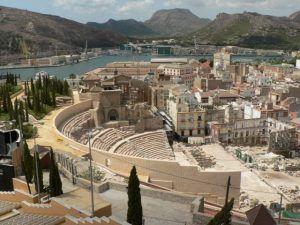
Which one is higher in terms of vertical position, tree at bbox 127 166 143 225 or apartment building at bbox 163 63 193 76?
apartment building at bbox 163 63 193 76

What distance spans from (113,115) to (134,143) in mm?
7582

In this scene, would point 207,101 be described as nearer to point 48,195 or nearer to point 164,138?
point 164,138

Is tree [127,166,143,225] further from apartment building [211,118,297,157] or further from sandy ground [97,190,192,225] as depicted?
apartment building [211,118,297,157]

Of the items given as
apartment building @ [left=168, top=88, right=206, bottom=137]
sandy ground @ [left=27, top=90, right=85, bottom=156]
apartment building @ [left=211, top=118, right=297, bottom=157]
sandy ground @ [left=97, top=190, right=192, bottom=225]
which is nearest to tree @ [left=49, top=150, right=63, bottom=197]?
sandy ground @ [left=97, top=190, right=192, bottom=225]

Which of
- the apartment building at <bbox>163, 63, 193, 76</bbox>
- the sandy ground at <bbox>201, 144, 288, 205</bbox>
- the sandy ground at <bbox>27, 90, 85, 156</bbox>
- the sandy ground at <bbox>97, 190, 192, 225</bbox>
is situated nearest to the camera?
the sandy ground at <bbox>97, 190, 192, 225</bbox>

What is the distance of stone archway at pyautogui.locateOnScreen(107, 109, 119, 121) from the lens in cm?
4464

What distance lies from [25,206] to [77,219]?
3802mm

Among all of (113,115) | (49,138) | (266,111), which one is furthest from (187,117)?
(49,138)

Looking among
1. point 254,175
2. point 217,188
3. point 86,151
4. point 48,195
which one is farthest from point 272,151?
point 48,195

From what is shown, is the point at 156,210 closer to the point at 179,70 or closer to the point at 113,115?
the point at 113,115

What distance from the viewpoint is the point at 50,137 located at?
30594 millimetres

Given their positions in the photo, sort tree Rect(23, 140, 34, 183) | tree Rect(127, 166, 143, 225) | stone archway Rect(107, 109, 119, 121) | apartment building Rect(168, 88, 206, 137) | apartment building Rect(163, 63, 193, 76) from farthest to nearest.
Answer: apartment building Rect(163, 63, 193, 76)
apartment building Rect(168, 88, 206, 137)
stone archway Rect(107, 109, 119, 121)
tree Rect(23, 140, 34, 183)
tree Rect(127, 166, 143, 225)

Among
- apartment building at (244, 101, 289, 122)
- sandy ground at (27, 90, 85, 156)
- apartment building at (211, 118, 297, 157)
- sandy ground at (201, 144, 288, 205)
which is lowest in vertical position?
sandy ground at (201, 144, 288, 205)

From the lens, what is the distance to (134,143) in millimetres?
38562
